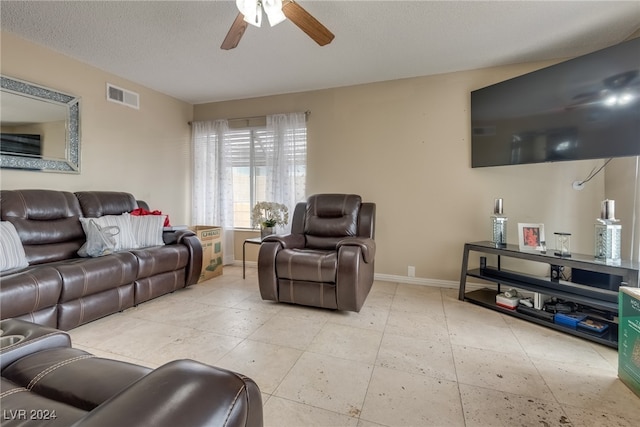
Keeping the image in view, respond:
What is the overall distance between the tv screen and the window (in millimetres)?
2092

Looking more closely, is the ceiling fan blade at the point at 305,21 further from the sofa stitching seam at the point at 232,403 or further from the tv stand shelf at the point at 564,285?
the tv stand shelf at the point at 564,285

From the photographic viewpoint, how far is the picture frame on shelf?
8.08 feet

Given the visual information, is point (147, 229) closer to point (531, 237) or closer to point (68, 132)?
point (68, 132)

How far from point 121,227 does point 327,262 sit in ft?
6.51

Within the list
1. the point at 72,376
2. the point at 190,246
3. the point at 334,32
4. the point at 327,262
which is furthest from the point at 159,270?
the point at 334,32

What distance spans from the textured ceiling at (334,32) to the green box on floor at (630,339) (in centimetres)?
205

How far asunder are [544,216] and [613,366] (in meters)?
1.52

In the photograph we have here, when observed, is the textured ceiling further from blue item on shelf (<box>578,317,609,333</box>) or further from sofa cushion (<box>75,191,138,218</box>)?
blue item on shelf (<box>578,317,609,333</box>)

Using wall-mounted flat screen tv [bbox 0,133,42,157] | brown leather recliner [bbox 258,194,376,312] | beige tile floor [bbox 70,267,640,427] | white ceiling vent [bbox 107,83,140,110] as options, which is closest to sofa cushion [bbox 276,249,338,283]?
brown leather recliner [bbox 258,194,376,312]

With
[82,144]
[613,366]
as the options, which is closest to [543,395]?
[613,366]

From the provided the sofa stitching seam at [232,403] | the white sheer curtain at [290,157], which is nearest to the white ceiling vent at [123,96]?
the white sheer curtain at [290,157]

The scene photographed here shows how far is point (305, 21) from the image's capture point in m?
1.82

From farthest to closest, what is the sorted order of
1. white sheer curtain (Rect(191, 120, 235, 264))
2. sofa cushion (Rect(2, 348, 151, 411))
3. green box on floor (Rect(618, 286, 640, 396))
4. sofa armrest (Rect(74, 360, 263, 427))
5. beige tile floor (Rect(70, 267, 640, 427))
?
white sheer curtain (Rect(191, 120, 235, 264)) → green box on floor (Rect(618, 286, 640, 396)) → beige tile floor (Rect(70, 267, 640, 427)) → sofa cushion (Rect(2, 348, 151, 411)) → sofa armrest (Rect(74, 360, 263, 427))

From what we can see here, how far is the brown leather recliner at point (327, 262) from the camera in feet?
7.63
